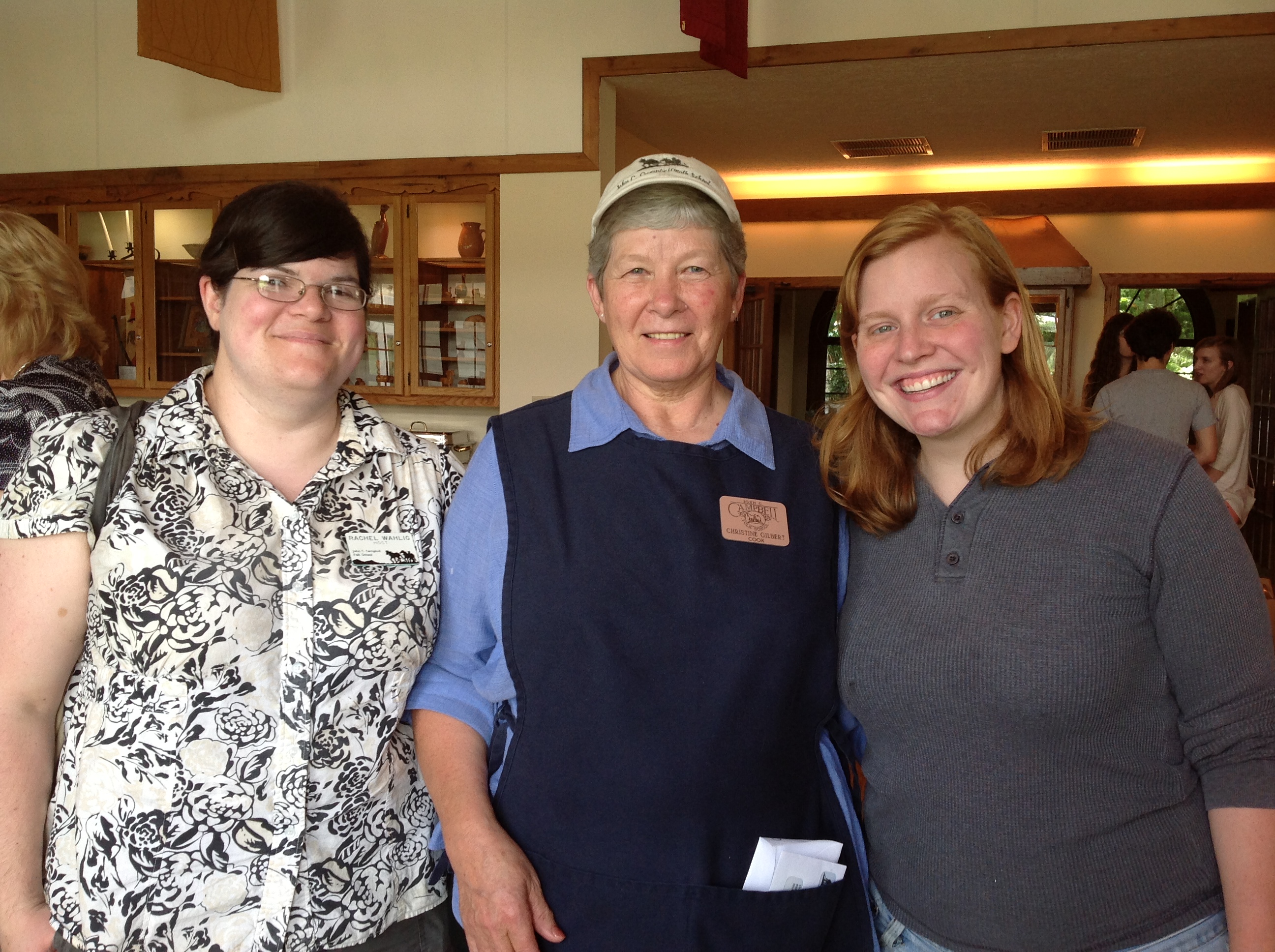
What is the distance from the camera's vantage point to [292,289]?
1415 mm

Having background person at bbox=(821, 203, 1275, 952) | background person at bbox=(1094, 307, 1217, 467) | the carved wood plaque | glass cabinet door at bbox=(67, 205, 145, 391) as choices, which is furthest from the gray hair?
glass cabinet door at bbox=(67, 205, 145, 391)

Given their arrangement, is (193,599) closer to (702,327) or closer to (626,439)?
(626,439)

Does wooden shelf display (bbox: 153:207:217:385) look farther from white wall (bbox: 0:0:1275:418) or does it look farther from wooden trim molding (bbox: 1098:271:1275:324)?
wooden trim molding (bbox: 1098:271:1275:324)

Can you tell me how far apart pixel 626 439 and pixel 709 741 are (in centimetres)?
45

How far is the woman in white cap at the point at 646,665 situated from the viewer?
49.5 inches

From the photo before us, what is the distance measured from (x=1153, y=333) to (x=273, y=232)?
479 centimetres

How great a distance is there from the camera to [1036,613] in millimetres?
1248

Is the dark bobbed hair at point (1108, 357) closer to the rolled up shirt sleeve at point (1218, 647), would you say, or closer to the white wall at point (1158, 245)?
the white wall at point (1158, 245)

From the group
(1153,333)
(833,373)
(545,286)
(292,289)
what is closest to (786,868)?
(292,289)

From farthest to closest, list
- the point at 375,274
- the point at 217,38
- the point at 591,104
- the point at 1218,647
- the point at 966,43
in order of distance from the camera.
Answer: the point at 375,274 < the point at 591,104 < the point at 217,38 < the point at 966,43 < the point at 1218,647

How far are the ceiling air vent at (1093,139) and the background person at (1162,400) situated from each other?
201cm

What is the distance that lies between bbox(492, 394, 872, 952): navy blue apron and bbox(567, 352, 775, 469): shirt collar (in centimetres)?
5

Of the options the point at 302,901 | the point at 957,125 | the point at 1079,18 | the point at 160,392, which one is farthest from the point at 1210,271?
the point at 302,901

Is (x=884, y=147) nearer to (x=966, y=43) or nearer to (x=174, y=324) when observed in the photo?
(x=966, y=43)
